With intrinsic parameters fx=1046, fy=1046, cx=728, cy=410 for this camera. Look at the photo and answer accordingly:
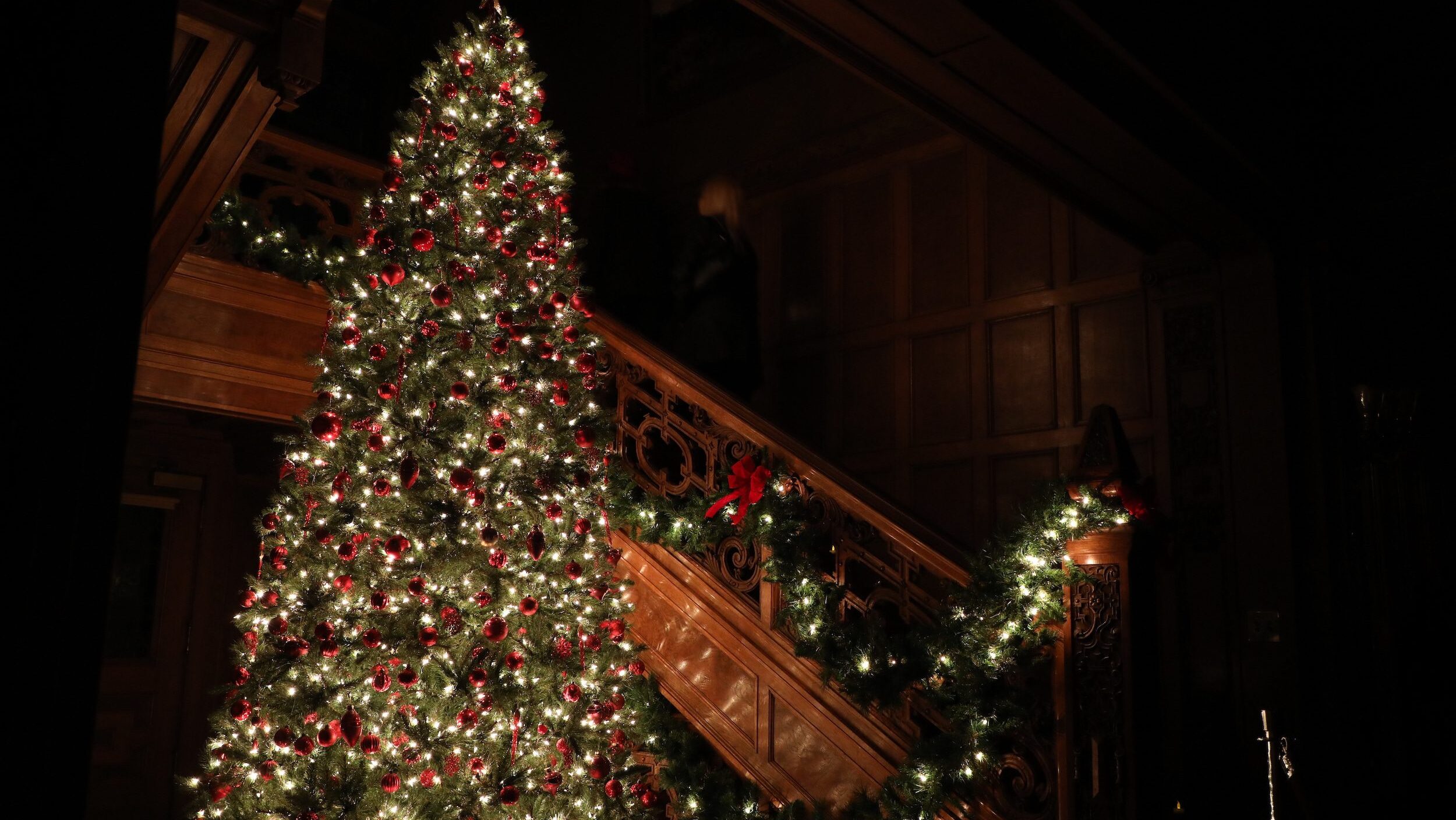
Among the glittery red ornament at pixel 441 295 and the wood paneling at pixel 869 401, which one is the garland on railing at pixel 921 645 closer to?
the glittery red ornament at pixel 441 295

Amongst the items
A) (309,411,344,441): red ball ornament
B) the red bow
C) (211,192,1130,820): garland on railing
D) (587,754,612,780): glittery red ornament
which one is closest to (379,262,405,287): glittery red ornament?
(309,411,344,441): red ball ornament

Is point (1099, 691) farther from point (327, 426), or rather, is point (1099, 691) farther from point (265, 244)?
point (265, 244)

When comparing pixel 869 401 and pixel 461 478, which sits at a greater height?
pixel 869 401

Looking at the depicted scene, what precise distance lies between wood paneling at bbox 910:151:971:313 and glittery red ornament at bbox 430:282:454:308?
3145mm

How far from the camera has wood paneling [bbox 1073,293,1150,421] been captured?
5109mm

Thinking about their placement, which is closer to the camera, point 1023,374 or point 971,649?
point 971,649

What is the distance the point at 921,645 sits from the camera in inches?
143

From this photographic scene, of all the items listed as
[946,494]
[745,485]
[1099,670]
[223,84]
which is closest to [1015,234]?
[946,494]

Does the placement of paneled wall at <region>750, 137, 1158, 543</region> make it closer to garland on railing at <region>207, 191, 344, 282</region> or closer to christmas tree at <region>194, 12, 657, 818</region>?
christmas tree at <region>194, 12, 657, 818</region>

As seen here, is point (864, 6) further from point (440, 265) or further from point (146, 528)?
point (146, 528)

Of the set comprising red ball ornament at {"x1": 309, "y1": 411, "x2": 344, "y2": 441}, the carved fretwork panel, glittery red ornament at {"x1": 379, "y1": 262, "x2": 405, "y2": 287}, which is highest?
glittery red ornament at {"x1": 379, "y1": 262, "x2": 405, "y2": 287}

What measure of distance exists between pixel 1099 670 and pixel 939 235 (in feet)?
10.5

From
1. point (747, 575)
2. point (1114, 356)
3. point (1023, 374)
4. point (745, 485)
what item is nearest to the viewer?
point (745, 485)

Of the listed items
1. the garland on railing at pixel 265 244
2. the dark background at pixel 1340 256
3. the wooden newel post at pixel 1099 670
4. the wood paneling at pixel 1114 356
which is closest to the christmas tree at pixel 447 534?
the garland on railing at pixel 265 244
